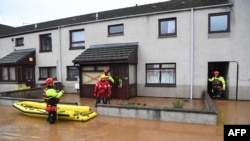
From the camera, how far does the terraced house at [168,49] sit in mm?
11828

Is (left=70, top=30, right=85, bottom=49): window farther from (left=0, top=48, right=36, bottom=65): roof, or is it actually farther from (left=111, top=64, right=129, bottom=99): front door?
(left=111, top=64, right=129, bottom=99): front door

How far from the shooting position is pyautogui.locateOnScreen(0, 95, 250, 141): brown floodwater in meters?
6.39

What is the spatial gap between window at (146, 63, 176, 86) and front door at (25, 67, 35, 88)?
10.8 metres

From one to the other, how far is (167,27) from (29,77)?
1280 cm

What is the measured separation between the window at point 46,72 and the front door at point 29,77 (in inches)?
29.3

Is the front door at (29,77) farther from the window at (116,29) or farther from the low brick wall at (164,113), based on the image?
the low brick wall at (164,113)

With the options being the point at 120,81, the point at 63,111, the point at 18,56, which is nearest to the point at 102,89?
the point at 63,111

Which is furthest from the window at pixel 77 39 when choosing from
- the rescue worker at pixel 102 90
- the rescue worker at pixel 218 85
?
the rescue worker at pixel 218 85

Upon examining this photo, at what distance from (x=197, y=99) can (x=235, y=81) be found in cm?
231

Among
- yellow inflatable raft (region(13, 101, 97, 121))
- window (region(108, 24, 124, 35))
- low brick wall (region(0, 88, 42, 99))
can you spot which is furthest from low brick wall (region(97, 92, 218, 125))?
low brick wall (region(0, 88, 42, 99))

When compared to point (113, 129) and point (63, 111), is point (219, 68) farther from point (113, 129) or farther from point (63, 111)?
point (63, 111)

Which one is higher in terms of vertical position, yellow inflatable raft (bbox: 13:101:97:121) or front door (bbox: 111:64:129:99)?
front door (bbox: 111:64:129:99)

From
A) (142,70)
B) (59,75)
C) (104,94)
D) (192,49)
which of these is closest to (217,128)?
(104,94)

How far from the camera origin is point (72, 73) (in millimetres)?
17000
